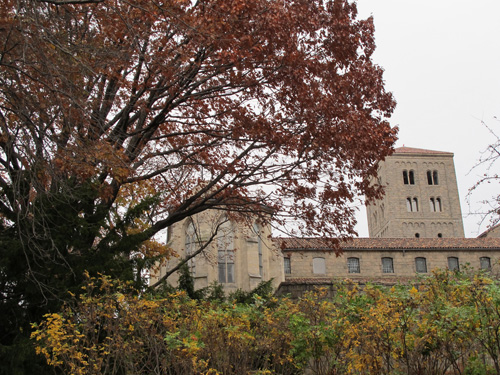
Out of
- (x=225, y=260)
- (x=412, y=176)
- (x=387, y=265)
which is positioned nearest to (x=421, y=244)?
(x=387, y=265)

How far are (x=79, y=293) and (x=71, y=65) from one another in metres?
3.31

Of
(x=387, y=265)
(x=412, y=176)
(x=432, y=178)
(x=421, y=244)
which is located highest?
(x=412, y=176)

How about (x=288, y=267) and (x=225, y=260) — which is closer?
(x=225, y=260)

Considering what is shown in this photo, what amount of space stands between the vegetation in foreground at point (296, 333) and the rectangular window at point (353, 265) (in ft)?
111

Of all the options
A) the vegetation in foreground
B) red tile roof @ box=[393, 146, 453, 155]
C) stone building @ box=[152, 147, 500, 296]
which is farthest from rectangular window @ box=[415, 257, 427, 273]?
the vegetation in foreground

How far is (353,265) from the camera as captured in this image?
1650 inches

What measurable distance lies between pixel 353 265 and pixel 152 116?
32.8 meters

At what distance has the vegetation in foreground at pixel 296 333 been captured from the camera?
677cm

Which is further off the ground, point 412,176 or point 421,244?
point 412,176

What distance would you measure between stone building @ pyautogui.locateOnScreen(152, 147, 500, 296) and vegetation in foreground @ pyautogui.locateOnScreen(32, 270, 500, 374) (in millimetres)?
4439

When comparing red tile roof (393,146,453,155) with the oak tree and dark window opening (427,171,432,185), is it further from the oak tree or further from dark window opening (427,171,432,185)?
the oak tree

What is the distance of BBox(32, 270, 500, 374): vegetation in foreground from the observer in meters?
6.77

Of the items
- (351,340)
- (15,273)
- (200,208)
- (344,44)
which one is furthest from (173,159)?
(351,340)

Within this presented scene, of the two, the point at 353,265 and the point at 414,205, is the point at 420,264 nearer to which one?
the point at 353,265
